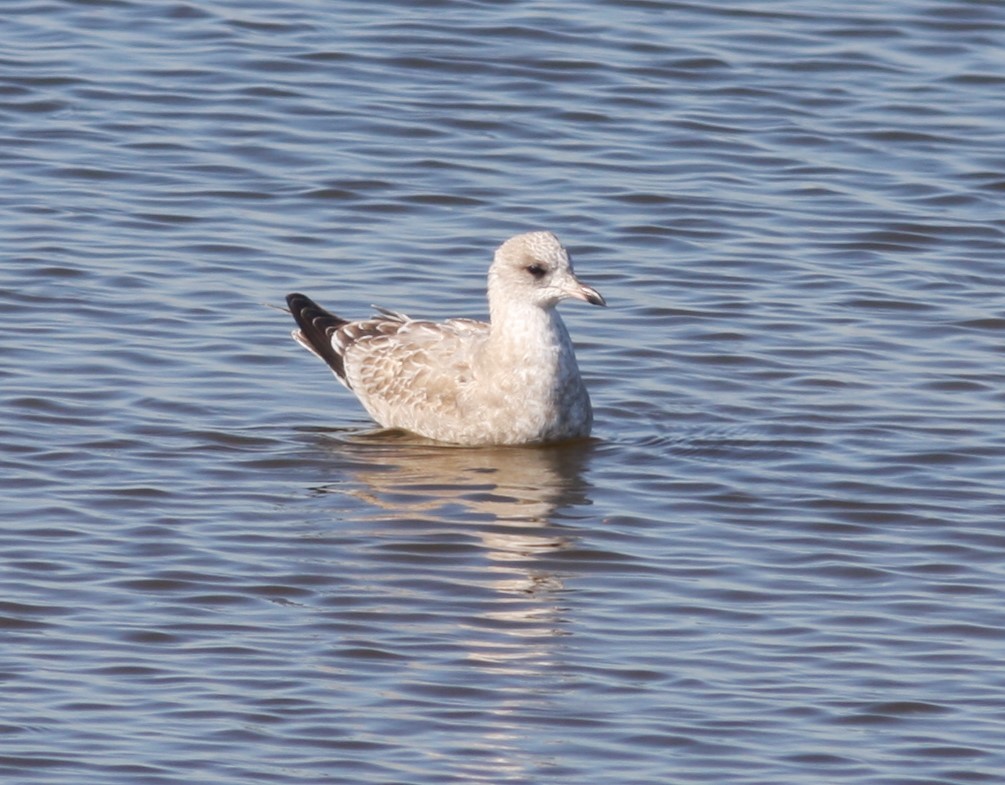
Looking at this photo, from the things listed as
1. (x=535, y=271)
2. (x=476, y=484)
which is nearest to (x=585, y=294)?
(x=535, y=271)

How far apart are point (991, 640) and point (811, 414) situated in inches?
110

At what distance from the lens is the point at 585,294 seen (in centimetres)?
1048

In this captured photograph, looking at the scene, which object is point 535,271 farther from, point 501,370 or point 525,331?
point 501,370

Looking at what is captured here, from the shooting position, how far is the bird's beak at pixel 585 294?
10.4 metres

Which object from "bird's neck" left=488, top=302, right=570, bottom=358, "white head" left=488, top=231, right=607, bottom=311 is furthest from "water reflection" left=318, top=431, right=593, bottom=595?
"white head" left=488, top=231, right=607, bottom=311

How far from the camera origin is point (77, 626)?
325 inches

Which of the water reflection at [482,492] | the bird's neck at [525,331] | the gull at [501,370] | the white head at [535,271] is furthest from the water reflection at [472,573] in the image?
the white head at [535,271]

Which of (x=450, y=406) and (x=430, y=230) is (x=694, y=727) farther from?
(x=430, y=230)

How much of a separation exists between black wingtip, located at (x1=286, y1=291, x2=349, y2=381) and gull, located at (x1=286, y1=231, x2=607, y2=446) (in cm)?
8

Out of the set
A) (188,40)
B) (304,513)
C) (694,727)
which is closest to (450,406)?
(304,513)

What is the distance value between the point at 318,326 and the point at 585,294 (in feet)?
5.12

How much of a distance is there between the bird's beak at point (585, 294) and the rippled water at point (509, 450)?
71 centimetres

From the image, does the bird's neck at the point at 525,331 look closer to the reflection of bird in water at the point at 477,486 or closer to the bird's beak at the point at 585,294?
the bird's beak at the point at 585,294

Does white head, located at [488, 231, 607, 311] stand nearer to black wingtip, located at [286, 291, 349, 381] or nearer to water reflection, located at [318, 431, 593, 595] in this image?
water reflection, located at [318, 431, 593, 595]
